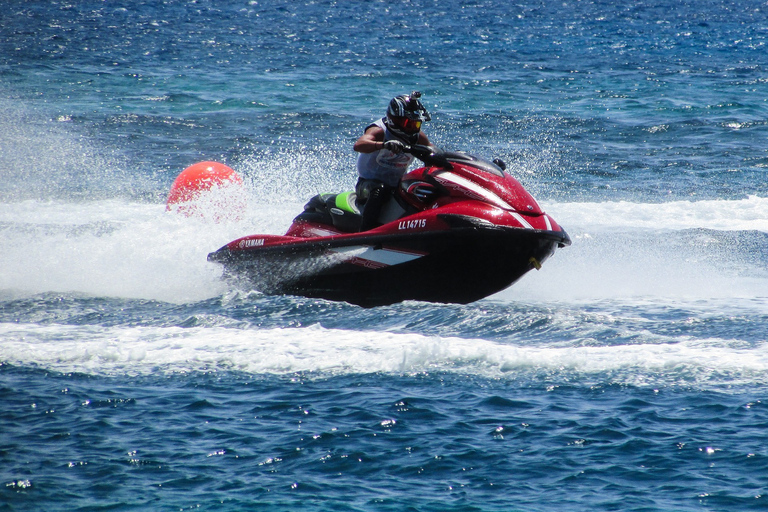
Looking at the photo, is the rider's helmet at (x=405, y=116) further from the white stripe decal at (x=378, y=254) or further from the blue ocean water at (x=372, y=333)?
the blue ocean water at (x=372, y=333)

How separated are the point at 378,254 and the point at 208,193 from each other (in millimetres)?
3334

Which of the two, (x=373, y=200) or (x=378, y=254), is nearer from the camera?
(x=378, y=254)

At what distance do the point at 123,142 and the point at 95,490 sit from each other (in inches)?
441

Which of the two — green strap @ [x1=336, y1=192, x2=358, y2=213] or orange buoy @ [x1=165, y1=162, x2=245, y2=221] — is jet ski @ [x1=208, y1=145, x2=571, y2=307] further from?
orange buoy @ [x1=165, y1=162, x2=245, y2=221]

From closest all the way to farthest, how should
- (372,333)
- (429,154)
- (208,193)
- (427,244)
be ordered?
(372,333) < (427,244) < (429,154) < (208,193)

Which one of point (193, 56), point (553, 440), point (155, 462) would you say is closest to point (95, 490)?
point (155, 462)

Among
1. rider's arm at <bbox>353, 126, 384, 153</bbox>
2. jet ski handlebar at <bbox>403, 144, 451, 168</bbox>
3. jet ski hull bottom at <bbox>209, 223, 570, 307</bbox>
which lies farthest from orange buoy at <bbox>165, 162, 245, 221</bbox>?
jet ski handlebar at <bbox>403, 144, 451, 168</bbox>

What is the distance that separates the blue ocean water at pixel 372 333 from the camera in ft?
11.6

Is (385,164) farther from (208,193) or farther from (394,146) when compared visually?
(208,193)

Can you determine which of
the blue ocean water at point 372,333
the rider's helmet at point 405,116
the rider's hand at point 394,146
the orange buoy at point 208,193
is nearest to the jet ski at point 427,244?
the rider's hand at point 394,146

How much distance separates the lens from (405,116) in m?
6.19

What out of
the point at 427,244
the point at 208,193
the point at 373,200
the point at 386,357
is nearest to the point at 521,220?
the point at 427,244

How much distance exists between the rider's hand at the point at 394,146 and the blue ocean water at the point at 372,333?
115cm

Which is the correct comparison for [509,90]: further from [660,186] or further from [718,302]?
[718,302]
